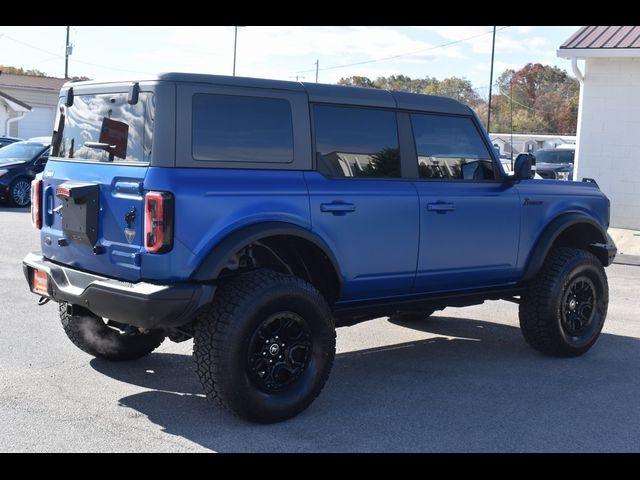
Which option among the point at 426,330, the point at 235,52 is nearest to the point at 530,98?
the point at 235,52

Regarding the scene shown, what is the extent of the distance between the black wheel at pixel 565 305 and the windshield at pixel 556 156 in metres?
17.3

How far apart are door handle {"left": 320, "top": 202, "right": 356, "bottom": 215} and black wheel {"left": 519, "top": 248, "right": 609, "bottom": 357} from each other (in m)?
2.10

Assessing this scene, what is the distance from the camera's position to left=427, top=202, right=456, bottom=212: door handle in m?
5.90

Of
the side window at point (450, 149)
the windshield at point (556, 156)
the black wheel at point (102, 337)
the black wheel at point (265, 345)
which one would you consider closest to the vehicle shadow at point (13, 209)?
the black wheel at point (102, 337)

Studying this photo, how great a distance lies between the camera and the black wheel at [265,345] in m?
4.77

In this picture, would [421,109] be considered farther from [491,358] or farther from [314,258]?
[491,358]

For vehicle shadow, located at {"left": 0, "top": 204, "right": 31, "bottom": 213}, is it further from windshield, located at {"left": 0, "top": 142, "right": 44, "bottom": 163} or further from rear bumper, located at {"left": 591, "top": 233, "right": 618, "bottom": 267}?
rear bumper, located at {"left": 591, "top": 233, "right": 618, "bottom": 267}

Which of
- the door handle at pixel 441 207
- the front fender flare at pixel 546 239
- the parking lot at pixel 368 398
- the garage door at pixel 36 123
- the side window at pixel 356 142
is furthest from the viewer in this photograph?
the garage door at pixel 36 123

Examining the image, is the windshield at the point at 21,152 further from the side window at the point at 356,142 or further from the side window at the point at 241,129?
the side window at the point at 241,129

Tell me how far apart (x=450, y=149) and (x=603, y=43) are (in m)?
10.6

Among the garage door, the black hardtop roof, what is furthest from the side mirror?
the garage door

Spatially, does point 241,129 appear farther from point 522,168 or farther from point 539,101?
point 539,101

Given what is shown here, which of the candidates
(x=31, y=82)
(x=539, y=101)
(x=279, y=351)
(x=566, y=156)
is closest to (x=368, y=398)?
(x=279, y=351)

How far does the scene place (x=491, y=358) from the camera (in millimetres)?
6797
